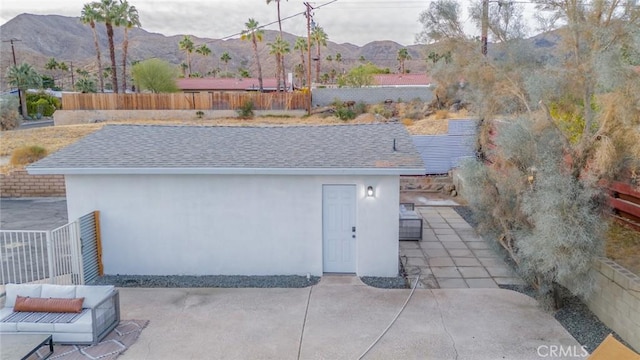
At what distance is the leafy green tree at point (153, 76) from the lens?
44.8 meters

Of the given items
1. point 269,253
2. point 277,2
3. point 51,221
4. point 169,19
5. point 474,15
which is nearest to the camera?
point 474,15

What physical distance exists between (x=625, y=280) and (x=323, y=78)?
63.7 meters

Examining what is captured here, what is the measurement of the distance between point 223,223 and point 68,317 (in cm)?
355

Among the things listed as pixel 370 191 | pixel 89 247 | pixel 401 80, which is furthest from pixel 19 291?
pixel 401 80

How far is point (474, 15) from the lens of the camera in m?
8.78

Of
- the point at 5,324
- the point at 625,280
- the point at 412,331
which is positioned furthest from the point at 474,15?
the point at 5,324

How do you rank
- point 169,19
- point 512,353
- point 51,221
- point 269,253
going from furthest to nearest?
point 169,19, point 51,221, point 269,253, point 512,353

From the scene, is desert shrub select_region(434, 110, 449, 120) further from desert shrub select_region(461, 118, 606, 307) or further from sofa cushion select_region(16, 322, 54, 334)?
sofa cushion select_region(16, 322, 54, 334)

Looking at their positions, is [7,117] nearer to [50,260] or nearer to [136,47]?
[50,260]

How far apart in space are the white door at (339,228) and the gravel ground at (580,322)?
352 centimetres

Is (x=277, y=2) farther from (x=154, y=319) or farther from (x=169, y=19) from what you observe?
(x=154, y=319)

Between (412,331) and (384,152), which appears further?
(384,152)

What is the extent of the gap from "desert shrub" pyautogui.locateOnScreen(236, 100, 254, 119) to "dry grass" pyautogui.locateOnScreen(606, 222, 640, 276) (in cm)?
3010

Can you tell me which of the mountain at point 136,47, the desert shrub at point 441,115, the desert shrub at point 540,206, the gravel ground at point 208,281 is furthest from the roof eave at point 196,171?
the mountain at point 136,47
